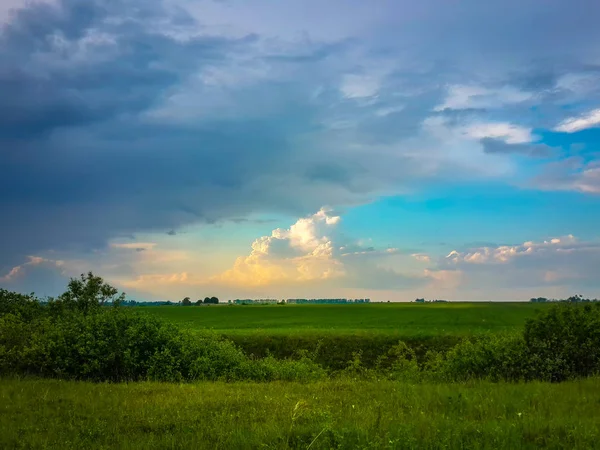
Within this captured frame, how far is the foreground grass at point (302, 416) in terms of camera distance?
29.0ft

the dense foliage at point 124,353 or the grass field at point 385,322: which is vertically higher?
the dense foliage at point 124,353

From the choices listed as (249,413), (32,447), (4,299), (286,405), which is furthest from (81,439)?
(4,299)

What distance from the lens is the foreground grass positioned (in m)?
8.84

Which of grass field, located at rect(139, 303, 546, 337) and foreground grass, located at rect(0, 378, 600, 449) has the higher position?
foreground grass, located at rect(0, 378, 600, 449)

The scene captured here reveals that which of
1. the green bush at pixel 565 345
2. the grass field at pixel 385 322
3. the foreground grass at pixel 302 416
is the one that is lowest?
the grass field at pixel 385 322

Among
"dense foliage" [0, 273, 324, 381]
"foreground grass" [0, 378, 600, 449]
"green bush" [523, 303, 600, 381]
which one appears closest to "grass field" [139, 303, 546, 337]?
"green bush" [523, 303, 600, 381]

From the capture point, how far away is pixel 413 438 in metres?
8.42

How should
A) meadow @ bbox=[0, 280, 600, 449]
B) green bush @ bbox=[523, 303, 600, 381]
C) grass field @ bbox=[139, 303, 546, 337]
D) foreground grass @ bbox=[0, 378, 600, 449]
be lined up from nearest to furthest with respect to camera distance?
foreground grass @ bbox=[0, 378, 600, 449]
meadow @ bbox=[0, 280, 600, 449]
green bush @ bbox=[523, 303, 600, 381]
grass field @ bbox=[139, 303, 546, 337]

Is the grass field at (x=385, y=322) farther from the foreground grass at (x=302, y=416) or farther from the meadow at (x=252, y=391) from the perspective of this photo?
the foreground grass at (x=302, y=416)

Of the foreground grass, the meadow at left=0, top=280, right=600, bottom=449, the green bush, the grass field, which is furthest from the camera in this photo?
the grass field

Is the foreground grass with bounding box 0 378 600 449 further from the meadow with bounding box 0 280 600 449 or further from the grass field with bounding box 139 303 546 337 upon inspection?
the grass field with bounding box 139 303 546 337

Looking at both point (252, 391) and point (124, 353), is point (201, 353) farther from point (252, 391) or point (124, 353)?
point (252, 391)

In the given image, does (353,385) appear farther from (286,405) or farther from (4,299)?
(4,299)

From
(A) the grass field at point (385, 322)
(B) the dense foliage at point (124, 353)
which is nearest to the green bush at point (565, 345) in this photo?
(A) the grass field at point (385, 322)
